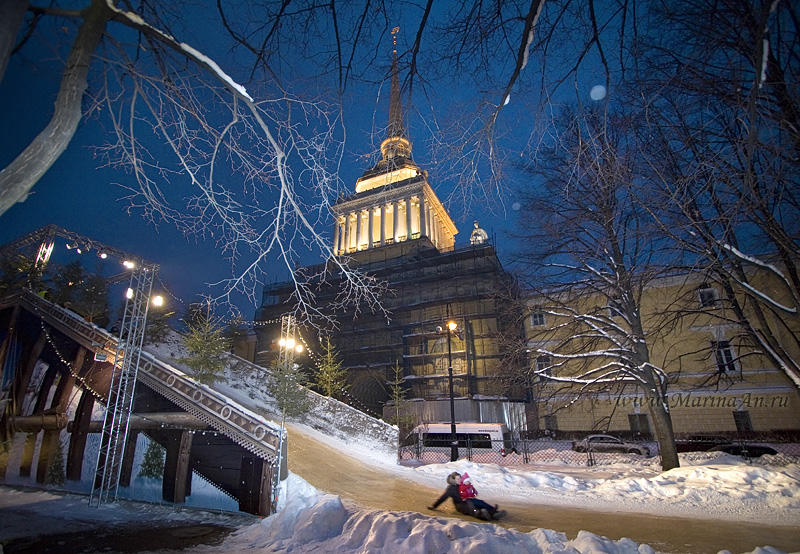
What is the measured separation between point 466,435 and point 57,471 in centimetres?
1841

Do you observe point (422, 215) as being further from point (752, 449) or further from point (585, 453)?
point (752, 449)

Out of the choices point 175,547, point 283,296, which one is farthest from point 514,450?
point 283,296

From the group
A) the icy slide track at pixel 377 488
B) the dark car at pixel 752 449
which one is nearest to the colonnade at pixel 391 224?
the dark car at pixel 752 449

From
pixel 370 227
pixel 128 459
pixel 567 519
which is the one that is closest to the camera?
pixel 567 519

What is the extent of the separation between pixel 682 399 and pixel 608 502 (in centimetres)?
2395

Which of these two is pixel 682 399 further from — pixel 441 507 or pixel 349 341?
pixel 349 341

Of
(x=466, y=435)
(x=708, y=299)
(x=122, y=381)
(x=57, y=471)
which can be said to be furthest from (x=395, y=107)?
(x=708, y=299)

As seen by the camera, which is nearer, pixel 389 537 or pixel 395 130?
pixel 395 130

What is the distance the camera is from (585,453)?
66.5 feet

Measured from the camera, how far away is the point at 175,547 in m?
6.26

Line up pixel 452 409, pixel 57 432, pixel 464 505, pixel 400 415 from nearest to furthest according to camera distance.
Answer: pixel 464 505 → pixel 57 432 → pixel 452 409 → pixel 400 415

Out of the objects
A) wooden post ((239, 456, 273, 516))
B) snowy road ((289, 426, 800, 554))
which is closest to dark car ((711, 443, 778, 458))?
snowy road ((289, 426, 800, 554))

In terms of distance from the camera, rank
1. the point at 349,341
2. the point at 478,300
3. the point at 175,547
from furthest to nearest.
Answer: the point at 349,341, the point at 478,300, the point at 175,547

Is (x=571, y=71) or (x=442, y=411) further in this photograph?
(x=442, y=411)
